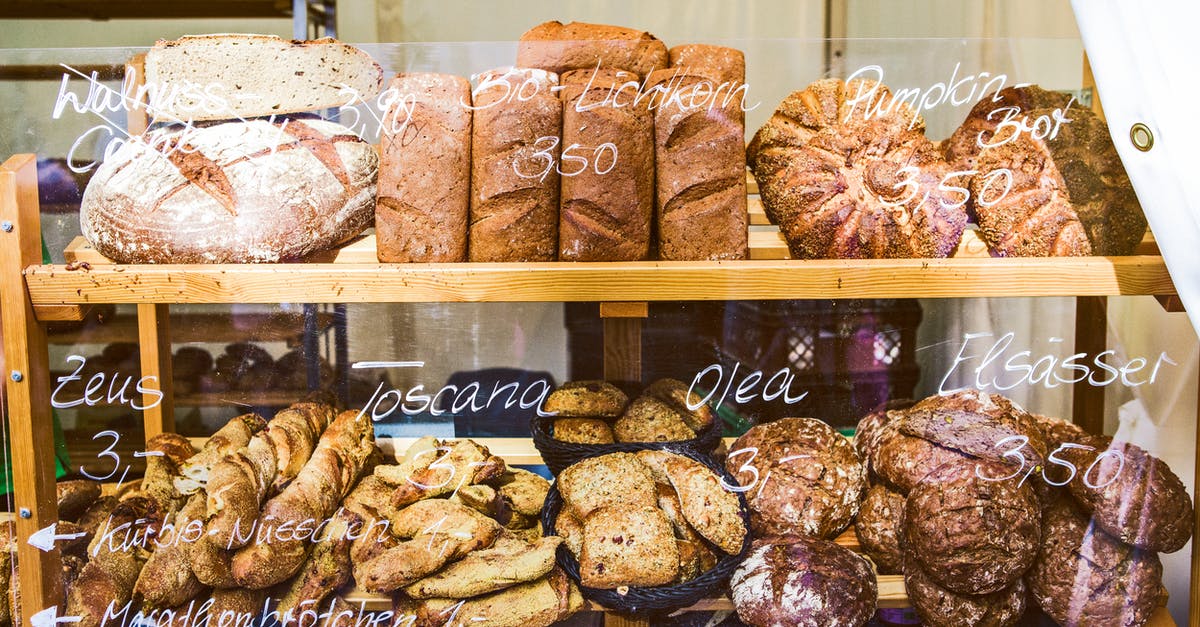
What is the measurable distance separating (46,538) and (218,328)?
55 centimetres

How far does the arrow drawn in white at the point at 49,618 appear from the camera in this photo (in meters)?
1.69

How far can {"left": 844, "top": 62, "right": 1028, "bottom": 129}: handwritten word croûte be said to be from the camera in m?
1.65

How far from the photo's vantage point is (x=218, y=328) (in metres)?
1.72

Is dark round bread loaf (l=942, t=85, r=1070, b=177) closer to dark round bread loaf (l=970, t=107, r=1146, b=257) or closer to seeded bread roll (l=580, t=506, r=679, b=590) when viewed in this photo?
dark round bread loaf (l=970, t=107, r=1146, b=257)

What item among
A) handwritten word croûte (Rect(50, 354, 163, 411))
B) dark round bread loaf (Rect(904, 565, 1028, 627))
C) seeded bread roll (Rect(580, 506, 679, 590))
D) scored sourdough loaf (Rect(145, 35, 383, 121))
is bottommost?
dark round bread loaf (Rect(904, 565, 1028, 627))

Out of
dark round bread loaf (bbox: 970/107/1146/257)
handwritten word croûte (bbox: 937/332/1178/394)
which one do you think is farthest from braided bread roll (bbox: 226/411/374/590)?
dark round bread loaf (bbox: 970/107/1146/257)

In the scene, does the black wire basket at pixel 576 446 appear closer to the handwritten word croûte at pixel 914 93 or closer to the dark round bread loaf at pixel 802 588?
the dark round bread loaf at pixel 802 588

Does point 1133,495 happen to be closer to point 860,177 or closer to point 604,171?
point 860,177

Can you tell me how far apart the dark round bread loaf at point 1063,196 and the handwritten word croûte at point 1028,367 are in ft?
0.80

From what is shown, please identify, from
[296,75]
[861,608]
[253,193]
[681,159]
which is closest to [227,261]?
[253,193]

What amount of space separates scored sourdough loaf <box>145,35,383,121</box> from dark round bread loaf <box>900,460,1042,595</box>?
1.45 metres

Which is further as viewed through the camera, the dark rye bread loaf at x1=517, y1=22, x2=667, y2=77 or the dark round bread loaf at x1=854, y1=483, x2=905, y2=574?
the dark round bread loaf at x1=854, y1=483, x2=905, y2=574

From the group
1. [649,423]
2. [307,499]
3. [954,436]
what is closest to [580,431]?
[649,423]

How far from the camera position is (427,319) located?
1690 millimetres
